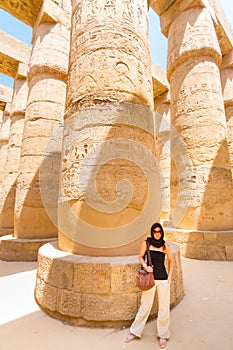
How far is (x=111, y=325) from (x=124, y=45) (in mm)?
3603

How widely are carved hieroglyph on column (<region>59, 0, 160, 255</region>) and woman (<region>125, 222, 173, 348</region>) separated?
0.61 metres

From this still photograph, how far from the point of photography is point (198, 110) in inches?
225

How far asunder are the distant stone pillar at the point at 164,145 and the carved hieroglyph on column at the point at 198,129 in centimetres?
354

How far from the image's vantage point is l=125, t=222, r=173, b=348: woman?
6.42 ft

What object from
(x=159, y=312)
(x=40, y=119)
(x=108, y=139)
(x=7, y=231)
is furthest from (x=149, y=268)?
(x=7, y=231)

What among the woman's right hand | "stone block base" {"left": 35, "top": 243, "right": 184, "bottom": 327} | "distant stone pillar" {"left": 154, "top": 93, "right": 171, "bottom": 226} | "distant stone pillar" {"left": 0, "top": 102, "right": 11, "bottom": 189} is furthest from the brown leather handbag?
"distant stone pillar" {"left": 0, "top": 102, "right": 11, "bottom": 189}

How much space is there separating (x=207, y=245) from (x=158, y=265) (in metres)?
3.33

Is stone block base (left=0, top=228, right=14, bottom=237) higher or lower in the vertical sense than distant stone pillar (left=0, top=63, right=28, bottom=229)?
lower

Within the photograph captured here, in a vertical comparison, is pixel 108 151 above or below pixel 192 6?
below

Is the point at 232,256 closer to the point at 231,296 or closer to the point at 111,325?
the point at 231,296

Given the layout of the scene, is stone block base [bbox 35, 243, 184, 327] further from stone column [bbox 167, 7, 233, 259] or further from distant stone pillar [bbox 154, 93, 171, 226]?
distant stone pillar [bbox 154, 93, 171, 226]

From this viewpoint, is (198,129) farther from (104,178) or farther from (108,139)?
(104,178)

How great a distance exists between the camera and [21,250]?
518 cm

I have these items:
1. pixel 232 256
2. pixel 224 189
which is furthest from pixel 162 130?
pixel 232 256
